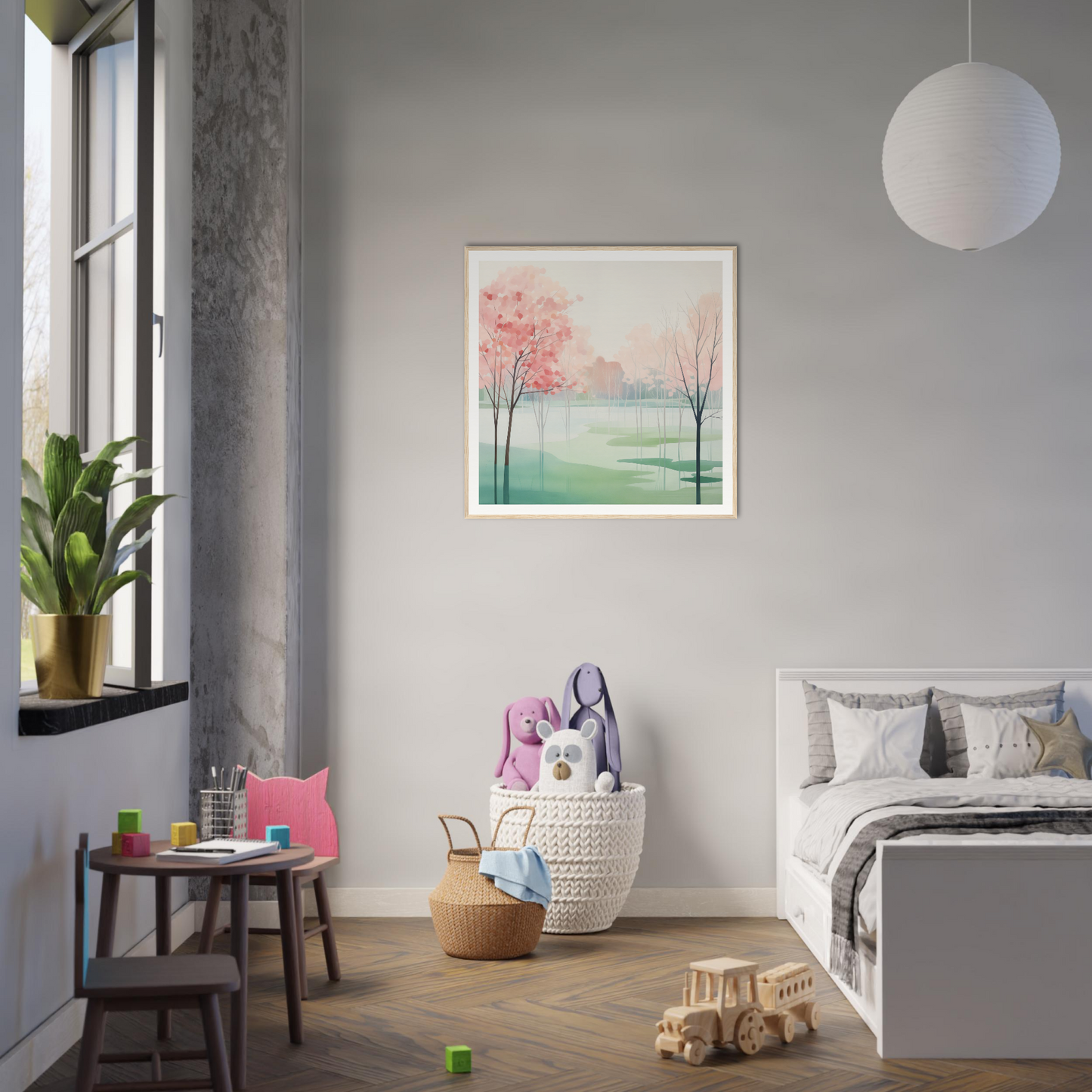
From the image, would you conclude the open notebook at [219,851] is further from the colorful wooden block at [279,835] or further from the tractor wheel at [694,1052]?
the tractor wheel at [694,1052]

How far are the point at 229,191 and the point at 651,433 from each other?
172cm

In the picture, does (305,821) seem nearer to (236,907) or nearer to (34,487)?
(236,907)

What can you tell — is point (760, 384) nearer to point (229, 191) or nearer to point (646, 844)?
point (646, 844)

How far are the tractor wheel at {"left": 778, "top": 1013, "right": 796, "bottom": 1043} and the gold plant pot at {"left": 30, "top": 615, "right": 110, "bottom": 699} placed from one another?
Result: 1850mm

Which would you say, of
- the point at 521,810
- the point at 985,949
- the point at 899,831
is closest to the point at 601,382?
the point at 521,810

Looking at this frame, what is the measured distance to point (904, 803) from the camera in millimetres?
3221

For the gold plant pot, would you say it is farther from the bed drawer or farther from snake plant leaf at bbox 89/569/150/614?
the bed drawer

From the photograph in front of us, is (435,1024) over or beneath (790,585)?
beneath

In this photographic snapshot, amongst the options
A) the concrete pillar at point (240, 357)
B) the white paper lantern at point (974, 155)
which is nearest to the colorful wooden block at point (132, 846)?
the concrete pillar at point (240, 357)

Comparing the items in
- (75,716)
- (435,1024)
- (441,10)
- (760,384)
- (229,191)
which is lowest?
(435,1024)

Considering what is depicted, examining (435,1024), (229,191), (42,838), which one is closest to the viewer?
(42,838)

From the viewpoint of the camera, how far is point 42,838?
260 centimetres

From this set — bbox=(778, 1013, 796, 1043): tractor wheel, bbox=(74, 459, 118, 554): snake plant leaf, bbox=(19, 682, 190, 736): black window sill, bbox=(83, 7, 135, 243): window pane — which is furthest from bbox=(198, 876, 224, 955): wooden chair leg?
bbox=(83, 7, 135, 243): window pane

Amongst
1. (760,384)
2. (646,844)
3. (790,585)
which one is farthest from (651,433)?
(646,844)
